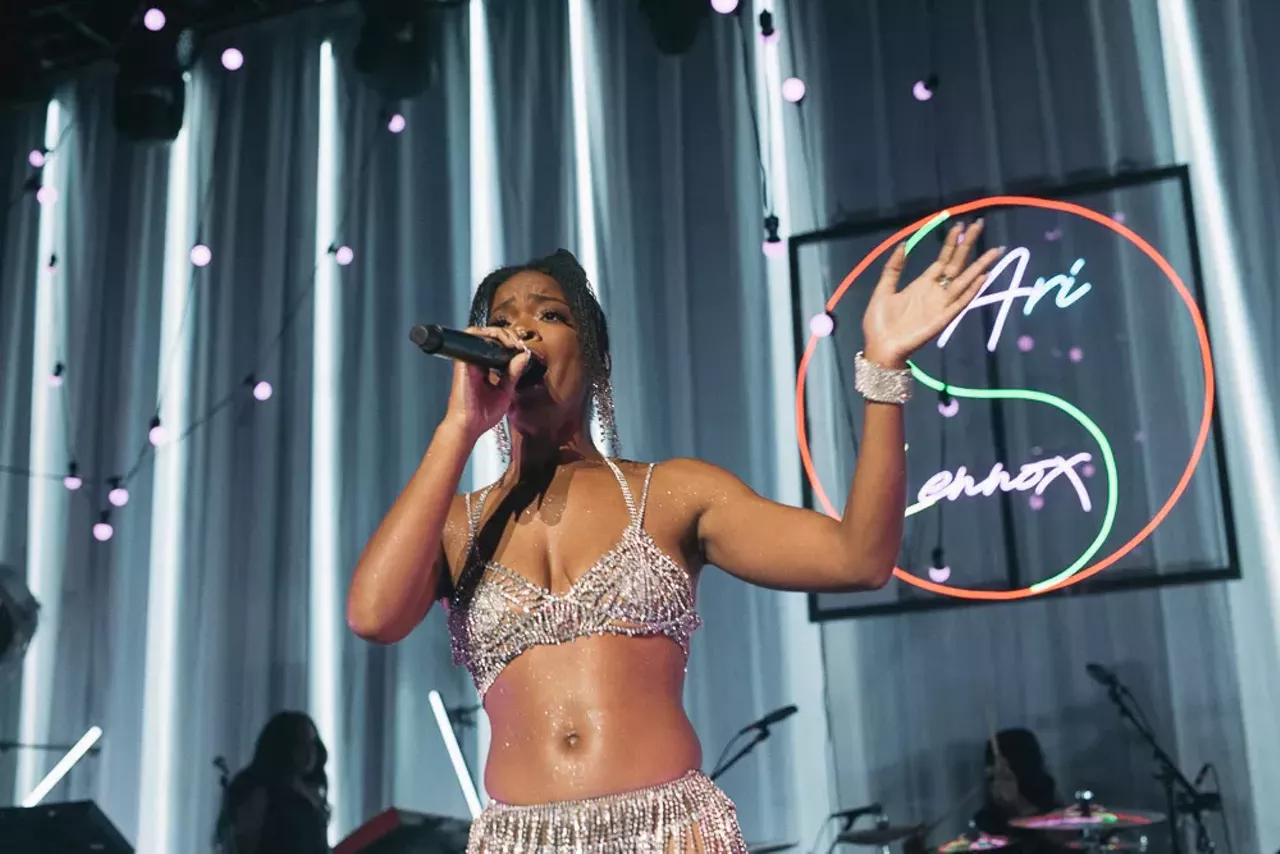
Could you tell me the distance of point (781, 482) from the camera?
354 centimetres

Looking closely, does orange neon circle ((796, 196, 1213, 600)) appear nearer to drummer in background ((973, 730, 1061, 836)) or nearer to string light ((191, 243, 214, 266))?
drummer in background ((973, 730, 1061, 836))

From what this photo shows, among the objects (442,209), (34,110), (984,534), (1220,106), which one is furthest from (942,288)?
(34,110)

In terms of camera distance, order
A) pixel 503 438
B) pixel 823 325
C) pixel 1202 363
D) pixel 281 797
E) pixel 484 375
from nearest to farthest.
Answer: pixel 484 375 → pixel 503 438 → pixel 1202 363 → pixel 823 325 → pixel 281 797

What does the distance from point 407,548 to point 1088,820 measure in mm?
2158

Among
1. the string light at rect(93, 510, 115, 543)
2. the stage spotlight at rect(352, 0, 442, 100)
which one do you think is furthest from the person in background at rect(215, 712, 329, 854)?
the stage spotlight at rect(352, 0, 442, 100)

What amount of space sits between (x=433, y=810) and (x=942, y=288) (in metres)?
2.80

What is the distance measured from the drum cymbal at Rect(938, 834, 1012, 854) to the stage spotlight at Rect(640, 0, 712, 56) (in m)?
2.35

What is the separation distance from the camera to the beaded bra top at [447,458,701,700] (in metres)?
1.31

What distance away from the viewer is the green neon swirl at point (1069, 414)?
3287 mm

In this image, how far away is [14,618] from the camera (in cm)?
425

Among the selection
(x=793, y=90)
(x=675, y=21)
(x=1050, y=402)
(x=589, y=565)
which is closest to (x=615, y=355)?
(x=793, y=90)

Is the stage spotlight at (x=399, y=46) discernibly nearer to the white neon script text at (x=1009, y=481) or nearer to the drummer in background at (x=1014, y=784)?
the white neon script text at (x=1009, y=481)

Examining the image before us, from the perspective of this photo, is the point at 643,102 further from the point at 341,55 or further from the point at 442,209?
the point at 341,55

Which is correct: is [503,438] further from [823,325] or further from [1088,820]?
[823,325]
